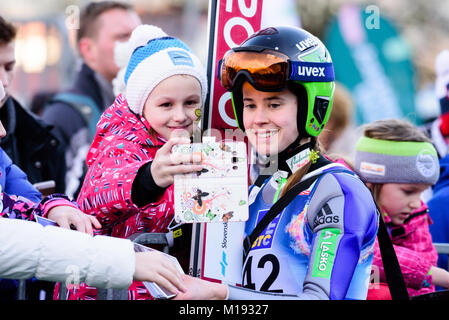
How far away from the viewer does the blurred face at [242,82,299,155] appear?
3.22 meters

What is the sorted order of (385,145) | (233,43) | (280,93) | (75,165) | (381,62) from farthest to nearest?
(381,62) → (75,165) → (385,145) → (233,43) → (280,93)

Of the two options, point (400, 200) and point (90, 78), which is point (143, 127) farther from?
point (90, 78)

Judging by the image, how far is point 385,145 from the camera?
15.6 ft

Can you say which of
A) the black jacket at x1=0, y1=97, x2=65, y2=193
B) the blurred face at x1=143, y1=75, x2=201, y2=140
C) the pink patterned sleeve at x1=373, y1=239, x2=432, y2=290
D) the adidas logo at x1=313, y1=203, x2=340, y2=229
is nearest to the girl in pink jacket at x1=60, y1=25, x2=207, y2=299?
the blurred face at x1=143, y1=75, x2=201, y2=140

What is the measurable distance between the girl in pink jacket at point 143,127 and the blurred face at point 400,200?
5.51 ft

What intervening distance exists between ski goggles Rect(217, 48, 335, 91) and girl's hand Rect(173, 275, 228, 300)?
92 centimetres

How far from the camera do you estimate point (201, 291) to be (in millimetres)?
2758

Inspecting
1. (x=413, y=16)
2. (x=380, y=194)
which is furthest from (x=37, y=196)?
(x=413, y=16)

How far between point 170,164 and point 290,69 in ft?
2.30

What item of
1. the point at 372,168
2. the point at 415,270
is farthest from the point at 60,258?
the point at 372,168

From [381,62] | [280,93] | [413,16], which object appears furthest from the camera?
[413,16]

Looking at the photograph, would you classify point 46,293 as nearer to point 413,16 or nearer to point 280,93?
point 280,93

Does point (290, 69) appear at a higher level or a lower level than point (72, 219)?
higher

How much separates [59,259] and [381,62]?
1013cm
